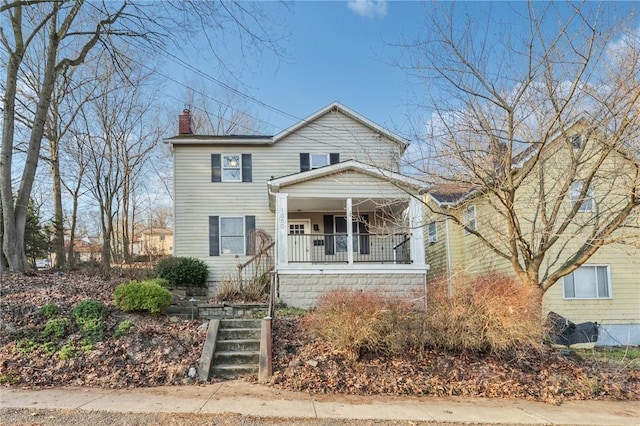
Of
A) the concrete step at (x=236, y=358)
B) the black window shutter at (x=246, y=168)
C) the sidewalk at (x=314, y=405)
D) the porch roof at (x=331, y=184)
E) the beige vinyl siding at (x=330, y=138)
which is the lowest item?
the sidewalk at (x=314, y=405)

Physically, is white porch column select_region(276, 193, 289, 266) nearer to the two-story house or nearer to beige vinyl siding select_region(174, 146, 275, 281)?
the two-story house

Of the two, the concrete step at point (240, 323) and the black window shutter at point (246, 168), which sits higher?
the black window shutter at point (246, 168)

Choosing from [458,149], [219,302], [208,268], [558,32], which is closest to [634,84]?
[558,32]

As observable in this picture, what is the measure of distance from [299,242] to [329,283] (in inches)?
97.0

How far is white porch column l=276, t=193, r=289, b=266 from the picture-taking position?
11922 millimetres

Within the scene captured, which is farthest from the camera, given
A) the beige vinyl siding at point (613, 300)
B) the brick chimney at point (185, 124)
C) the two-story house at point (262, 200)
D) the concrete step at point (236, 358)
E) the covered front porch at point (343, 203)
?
the brick chimney at point (185, 124)

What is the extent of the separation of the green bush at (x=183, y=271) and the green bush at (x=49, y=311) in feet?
18.1

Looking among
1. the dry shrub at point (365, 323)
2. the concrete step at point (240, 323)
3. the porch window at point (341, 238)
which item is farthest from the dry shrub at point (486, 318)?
the porch window at point (341, 238)

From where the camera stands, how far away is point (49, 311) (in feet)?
26.0

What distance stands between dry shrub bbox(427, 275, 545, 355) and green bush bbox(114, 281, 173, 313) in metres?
5.27

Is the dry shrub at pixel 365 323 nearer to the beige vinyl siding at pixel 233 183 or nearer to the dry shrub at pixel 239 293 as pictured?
the dry shrub at pixel 239 293

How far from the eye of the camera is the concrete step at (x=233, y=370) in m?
6.94

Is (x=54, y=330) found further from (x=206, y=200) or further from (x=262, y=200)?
(x=262, y=200)

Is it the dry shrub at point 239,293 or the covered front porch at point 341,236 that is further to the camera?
the covered front porch at point 341,236
